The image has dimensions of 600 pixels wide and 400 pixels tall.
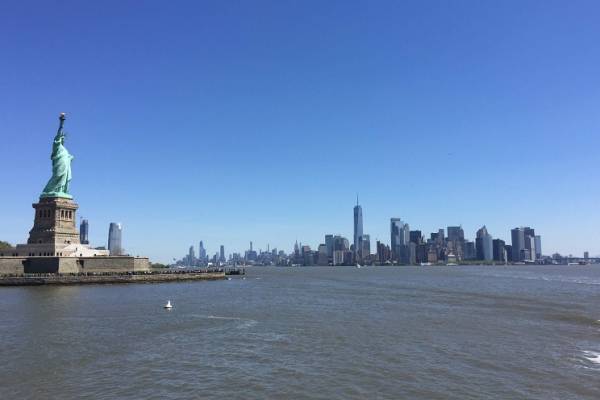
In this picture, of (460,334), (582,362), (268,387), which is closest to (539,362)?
(582,362)

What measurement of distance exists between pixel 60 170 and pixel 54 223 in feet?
37.0

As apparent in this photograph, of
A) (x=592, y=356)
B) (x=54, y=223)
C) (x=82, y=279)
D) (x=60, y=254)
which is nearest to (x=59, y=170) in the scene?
(x=54, y=223)

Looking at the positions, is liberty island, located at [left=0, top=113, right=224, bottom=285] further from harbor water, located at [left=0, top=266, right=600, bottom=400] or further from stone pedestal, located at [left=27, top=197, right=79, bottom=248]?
harbor water, located at [left=0, top=266, right=600, bottom=400]

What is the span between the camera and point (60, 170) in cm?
9181

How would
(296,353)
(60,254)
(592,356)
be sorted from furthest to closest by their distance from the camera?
(60,254) → (296,353) → (592,356)

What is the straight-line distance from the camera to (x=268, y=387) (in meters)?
20.5

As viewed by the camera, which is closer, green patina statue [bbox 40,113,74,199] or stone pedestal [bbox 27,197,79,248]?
stone pedestal [bbox 27,197,79,248]

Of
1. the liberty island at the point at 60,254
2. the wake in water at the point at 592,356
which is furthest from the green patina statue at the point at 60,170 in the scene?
the wake in water at the point at 592,356

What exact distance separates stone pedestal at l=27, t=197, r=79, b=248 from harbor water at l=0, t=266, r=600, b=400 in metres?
42.6

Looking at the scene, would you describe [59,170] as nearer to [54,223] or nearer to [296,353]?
[54,223]

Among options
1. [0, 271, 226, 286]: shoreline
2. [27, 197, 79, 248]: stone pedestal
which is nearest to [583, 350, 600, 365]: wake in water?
[0, 271, 226, 286]: shoreline

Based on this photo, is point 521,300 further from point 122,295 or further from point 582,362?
point 122,295

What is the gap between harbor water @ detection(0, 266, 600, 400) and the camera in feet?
66.1

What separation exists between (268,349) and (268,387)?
7344mm
